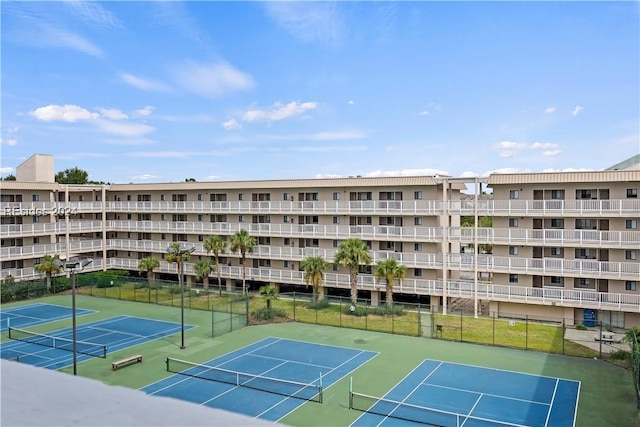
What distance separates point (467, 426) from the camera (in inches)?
726

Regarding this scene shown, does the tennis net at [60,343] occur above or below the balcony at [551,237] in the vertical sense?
below

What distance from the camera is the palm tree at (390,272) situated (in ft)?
119

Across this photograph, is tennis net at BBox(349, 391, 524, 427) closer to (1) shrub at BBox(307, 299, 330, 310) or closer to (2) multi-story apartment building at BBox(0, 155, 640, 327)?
(1) shrub at BBox(307, 299, 330, 310)

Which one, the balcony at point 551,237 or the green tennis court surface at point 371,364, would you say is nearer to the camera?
the green tennis court surface at point 371,364

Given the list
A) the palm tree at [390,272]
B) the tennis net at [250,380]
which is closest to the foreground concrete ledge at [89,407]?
the tennis net at [250,380]

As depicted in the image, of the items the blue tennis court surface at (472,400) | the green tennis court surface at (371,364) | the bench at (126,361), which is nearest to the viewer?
the blue tennis court surface at (472,400)

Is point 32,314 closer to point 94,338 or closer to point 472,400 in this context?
point 94,338

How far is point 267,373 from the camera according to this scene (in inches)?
950

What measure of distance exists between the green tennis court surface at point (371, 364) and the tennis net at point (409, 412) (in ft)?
1.82

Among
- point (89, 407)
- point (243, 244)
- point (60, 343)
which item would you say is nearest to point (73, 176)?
point (243, 244)

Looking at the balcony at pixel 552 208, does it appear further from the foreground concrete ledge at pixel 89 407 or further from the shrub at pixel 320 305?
the foreground concrete ledge at pixel 89 407

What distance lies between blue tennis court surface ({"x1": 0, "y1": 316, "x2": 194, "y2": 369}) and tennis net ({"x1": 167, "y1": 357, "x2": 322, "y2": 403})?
560 cm

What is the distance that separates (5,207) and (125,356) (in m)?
25.1

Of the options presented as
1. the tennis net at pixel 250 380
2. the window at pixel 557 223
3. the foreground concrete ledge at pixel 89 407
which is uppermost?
the foreground concrete ledge at pixel 89 407
